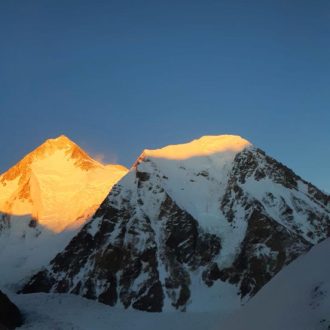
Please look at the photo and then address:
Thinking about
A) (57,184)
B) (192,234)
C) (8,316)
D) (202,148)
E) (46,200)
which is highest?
(202,148)

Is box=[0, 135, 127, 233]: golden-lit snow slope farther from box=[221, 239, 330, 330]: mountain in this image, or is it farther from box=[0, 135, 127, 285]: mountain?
box=[221, 239, 330, 330]: mountain

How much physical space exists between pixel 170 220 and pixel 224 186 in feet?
47.5

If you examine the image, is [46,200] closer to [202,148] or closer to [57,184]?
[57,184]

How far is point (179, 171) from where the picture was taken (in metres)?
111

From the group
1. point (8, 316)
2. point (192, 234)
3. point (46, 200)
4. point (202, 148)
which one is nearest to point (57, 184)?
point (46, 200)

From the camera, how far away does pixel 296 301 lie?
8812 millimetres

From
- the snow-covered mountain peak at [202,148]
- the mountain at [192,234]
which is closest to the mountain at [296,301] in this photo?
the mountain at [192,234]

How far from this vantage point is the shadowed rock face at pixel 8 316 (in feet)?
92.6

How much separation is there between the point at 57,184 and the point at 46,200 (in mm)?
8665

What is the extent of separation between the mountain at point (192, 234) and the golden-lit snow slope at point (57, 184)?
23.8m

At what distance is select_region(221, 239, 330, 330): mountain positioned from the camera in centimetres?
825

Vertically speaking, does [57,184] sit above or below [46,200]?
above

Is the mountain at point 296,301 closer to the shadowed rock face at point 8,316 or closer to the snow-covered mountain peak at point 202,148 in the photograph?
the shadowed rock face at point 8,316

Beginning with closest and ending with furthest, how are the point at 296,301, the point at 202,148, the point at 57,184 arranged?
1. the point at 296,301
2. the point at 202,148
3. the point at 57,184
